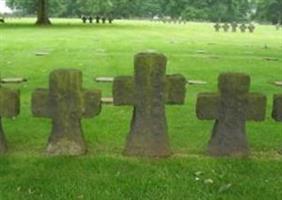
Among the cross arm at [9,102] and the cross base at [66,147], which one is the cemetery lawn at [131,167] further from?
the cross arm at [9,102]

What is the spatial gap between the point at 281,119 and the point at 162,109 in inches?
47.4

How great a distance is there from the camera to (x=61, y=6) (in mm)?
108625

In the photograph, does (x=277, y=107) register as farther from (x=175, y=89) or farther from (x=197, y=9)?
(x=197, y=9)

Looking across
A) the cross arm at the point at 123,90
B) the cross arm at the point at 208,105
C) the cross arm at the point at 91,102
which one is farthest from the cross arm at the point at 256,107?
the cross arm at the point at 91,102

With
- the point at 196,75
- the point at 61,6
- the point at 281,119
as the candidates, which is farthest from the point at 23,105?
the point at 61,6

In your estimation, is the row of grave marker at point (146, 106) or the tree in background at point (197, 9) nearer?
the row of grave marker at point (146, 106)

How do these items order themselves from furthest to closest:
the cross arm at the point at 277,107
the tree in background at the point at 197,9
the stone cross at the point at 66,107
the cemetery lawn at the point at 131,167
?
1. the tree in background at the point at 197,9
2. the cross arm at the point at 277,107
3. the stone cross at the point at 66,107
4. the cemetery lawn at the point at 131,167

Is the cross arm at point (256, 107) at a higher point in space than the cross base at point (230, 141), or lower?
higher

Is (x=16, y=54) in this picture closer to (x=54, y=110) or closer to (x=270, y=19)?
(x=54, y=110)

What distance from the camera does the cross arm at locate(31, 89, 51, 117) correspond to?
6.09 m

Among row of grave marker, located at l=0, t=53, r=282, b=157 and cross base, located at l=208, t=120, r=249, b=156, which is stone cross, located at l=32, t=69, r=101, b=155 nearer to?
row of grave marker, located at l=0, t=53, r=282, b=157

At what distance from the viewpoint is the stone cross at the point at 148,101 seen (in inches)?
241

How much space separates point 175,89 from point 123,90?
1.66 ft

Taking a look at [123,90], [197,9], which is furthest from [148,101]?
[197,9]
